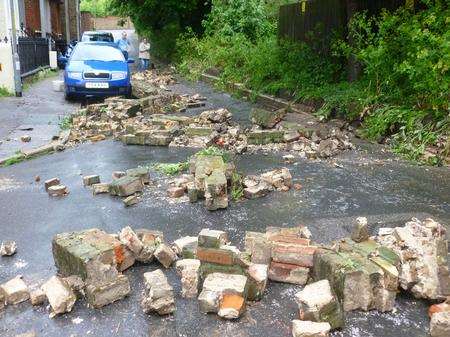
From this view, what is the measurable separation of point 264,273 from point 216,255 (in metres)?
0.37

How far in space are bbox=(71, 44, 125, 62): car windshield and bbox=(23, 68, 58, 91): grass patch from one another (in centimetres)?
283

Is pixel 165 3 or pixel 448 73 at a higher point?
pixel 165 3

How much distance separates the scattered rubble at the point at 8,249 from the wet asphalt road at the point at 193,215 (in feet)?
0.20

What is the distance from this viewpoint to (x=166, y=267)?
3.93m

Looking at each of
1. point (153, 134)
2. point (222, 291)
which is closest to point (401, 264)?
point (222, 291)

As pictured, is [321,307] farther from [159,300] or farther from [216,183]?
[216,183]

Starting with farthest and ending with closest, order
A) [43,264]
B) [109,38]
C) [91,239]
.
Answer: [109,38] → [43,264] → [91,239]

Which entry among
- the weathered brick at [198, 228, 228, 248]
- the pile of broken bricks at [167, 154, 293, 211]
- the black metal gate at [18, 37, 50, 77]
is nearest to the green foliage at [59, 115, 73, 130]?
the pile of broken bricks at [167, 154, 293, 211]

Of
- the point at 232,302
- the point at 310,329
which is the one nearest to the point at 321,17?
the point at 232,302

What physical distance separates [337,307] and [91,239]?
1.94 m

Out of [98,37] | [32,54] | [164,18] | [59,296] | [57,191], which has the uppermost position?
[164,18]

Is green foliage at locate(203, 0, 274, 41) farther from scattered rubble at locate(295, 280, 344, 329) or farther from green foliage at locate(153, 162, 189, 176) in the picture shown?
scattered rubble at locate(295, 280, 344, 329)

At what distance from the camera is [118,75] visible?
46.1 feet

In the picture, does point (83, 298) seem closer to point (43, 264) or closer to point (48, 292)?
point (48, 292)
